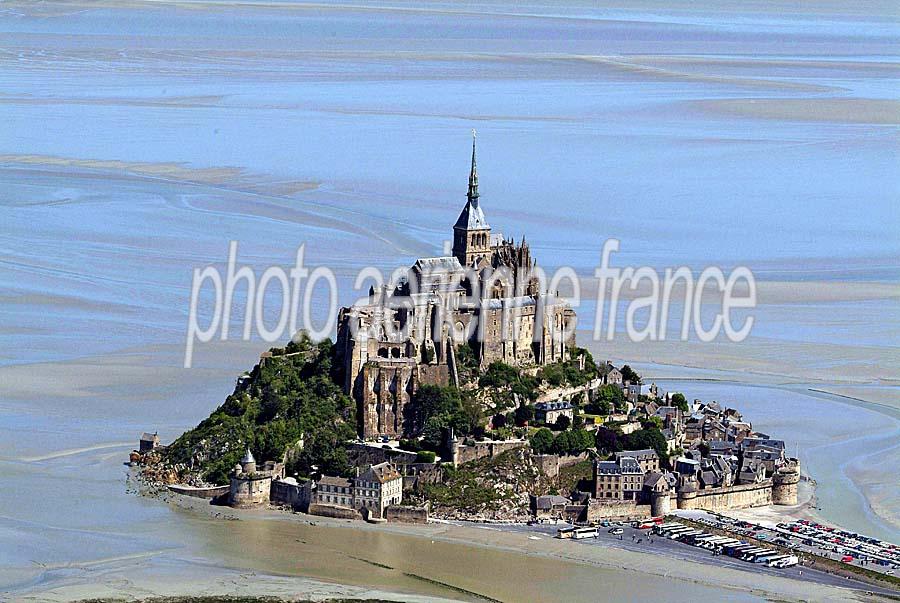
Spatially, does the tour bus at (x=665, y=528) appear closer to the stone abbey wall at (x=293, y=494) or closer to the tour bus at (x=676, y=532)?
the tour bus at (x=676, y=532)

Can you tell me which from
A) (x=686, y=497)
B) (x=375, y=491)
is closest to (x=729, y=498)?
(x=686, y=497)

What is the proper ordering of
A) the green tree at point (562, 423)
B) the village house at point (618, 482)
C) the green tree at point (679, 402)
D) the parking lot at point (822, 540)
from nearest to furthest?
the parking lot at point (822, 540) → the village house at point (618, 482) → the green tree at point (562, 423) → the green tree at point (679, 402)

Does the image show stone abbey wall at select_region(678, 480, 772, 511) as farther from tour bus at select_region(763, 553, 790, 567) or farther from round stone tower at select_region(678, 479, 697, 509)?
tour bus at select_region(763, 553, 790, 567)

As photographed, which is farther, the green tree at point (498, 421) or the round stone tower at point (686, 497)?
the green tree at point (498, 421)

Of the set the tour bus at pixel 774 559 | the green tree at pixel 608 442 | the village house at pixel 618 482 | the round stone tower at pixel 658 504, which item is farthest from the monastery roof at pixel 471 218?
the tour bus at pixel 774 559

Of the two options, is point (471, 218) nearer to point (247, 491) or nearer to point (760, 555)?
point (247, 491)

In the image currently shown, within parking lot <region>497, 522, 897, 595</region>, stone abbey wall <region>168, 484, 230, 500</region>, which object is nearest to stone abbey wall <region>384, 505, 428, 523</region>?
parking lot <region>497, 522, 897, 595</region>

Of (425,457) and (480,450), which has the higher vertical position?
(480,450)
